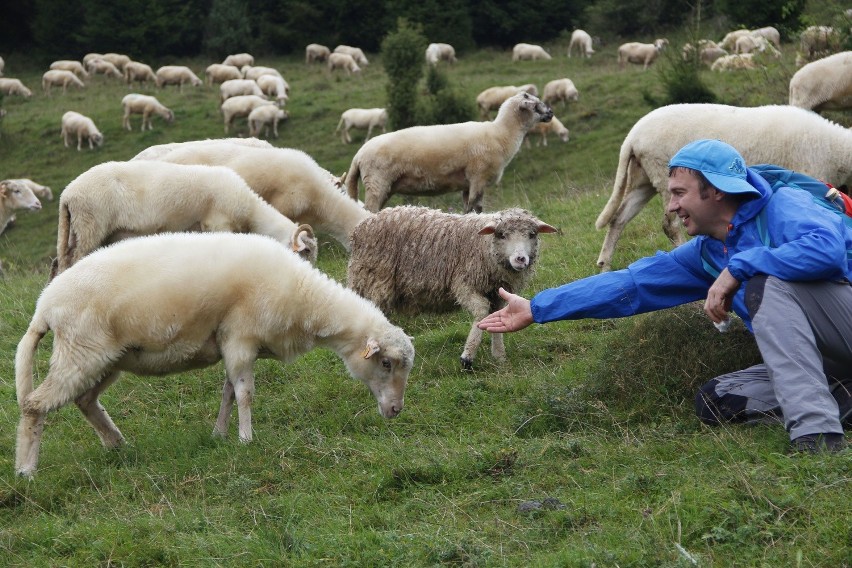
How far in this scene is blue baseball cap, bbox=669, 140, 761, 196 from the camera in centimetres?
434

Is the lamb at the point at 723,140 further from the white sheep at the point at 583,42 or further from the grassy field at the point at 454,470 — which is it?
the white sheep at the point at 583,42

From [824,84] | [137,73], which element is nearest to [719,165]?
[824,84]

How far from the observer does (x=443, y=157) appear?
487 inches

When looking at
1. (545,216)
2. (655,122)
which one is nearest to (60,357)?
(655,122)

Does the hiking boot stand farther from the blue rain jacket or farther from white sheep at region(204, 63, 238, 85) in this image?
white sheep at region(204, 63, 238, 85)

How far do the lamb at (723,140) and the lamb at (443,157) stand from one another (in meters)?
3.93

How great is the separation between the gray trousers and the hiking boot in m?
0.03

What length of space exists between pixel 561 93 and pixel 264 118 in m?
8.29

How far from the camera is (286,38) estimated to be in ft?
155

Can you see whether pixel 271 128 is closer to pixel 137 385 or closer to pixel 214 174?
pixel 214 174

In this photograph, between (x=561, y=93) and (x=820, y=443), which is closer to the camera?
(x=820, y=443)

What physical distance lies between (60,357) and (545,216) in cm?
709

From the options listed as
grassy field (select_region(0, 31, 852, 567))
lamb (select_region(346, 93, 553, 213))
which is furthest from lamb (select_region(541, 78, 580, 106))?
grassy field (select_region(0, 31, 852, 567))

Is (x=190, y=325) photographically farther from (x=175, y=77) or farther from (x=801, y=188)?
(x=175, y=77)
